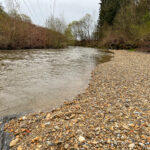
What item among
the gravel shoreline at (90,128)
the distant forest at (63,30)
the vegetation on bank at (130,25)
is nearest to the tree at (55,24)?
the distant forest at (63,30)

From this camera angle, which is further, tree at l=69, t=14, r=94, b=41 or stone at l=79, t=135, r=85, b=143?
tree at l=69, t=14, r=94, b=41

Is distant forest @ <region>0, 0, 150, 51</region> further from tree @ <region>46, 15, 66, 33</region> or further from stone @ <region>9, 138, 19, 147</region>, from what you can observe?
stone @ <region>9, 138, 19, 147</region>

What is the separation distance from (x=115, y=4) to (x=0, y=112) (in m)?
43.3

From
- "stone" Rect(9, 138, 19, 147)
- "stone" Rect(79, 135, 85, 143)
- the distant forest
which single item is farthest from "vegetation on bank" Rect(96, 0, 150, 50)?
"stone" Rect(9, 138, 19, 147)

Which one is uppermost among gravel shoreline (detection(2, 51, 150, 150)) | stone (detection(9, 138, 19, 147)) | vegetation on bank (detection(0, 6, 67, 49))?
vegetation on bank (detection(0, 6, 67, 49))

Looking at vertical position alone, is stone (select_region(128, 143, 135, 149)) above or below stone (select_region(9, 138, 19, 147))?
above

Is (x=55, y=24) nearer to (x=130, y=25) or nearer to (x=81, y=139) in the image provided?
(x=130, y=25)

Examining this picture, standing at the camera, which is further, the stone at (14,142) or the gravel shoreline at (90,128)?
the stone at (14,142)

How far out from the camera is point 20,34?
16.7 metres

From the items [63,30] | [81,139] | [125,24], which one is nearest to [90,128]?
→ [81,139]

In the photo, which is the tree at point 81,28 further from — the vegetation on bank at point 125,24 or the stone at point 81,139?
the stone at point 81,139

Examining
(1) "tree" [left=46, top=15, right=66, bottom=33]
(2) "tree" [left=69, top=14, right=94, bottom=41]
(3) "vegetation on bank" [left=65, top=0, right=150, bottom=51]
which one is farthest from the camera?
(2) "tree" [left=69, top=14, right=94, bottom=41]

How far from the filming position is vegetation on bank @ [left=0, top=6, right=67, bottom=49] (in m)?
15.1

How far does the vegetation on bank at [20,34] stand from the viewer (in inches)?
594
